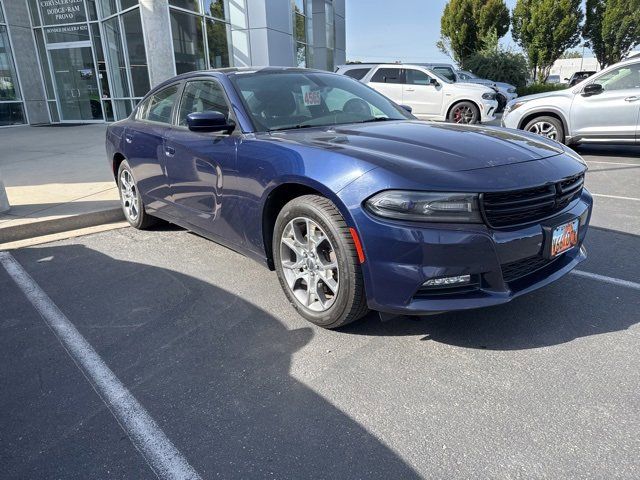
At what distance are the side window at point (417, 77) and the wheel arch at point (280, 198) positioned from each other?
1094 cm

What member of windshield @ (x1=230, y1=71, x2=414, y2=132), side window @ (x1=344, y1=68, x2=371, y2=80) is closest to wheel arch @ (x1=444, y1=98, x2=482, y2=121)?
side window @ (x1=344, y1=68, x2=371, y2=80)

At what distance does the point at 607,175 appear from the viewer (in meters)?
7.38

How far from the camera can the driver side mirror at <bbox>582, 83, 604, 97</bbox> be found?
8376 mm

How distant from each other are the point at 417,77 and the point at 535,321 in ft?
36.8

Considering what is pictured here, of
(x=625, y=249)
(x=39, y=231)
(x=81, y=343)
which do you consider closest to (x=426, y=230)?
(x=81, y=343)

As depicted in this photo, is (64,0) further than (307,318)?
Yes

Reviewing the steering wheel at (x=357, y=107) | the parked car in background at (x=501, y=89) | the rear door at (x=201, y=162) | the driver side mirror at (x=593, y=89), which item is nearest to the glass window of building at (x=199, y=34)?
the parked car in background at (x=501, y=89)

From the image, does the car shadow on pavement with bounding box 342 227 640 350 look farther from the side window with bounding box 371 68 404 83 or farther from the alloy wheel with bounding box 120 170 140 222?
the side window with bounding box 371 68 404 83

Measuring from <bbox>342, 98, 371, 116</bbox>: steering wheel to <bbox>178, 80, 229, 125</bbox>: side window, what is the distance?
0.95 m

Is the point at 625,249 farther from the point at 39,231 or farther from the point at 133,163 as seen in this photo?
the point at 39,231

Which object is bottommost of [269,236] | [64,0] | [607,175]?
[607,175]

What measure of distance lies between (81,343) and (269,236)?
4.34ft

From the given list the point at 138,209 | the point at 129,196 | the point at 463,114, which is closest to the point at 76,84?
the point at 463,114

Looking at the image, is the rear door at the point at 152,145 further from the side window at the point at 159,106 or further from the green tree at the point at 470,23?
the green tree at the point at 470,23
